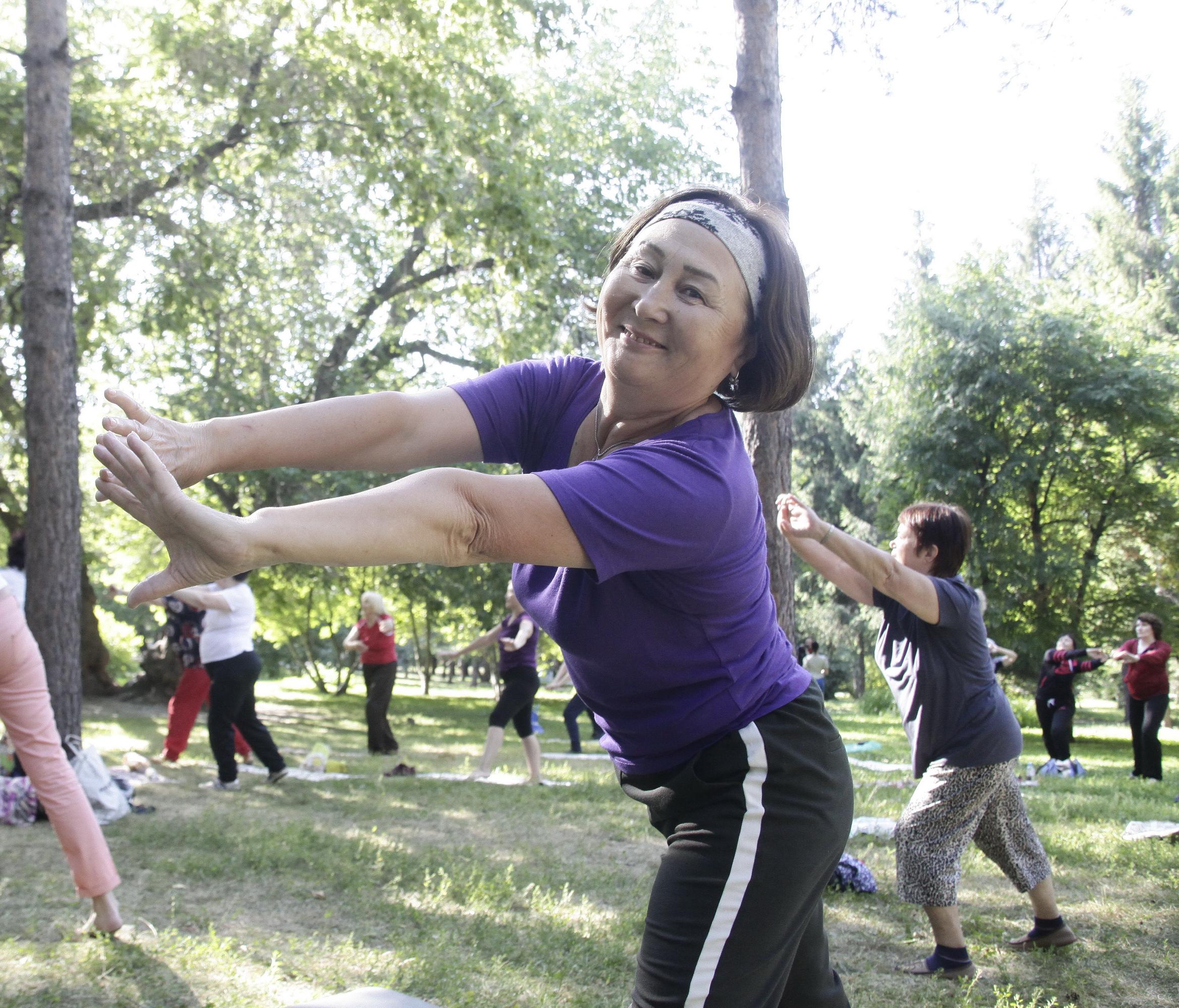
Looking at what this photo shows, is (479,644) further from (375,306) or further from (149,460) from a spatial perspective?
(149,460)

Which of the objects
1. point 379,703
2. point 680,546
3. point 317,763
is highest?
point 680,546

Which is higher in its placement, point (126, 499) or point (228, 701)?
point (126, 499)

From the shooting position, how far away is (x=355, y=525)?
1.48 meters

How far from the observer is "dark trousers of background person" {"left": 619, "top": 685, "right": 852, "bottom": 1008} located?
1.96 meters

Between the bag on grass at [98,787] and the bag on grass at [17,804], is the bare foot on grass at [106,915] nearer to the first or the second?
the bag on grass at [98,787]

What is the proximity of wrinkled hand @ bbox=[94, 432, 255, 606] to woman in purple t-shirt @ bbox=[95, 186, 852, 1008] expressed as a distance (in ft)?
0.57

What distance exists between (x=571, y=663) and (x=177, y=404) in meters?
17.7

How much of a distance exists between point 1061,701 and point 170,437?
42.3 ft

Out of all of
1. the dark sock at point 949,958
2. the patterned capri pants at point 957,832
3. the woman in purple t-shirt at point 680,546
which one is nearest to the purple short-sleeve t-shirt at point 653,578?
the woman in purple t-shirt at point 680,546

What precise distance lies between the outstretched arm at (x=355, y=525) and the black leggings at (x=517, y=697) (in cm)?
840

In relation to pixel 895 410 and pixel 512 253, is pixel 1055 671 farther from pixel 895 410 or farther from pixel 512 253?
pixel 895 410

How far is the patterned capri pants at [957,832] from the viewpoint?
4.48 m

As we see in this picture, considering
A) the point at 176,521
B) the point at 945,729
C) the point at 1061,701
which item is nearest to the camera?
the point at 176,521

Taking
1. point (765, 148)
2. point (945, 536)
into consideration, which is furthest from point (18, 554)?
point (945, 536)
